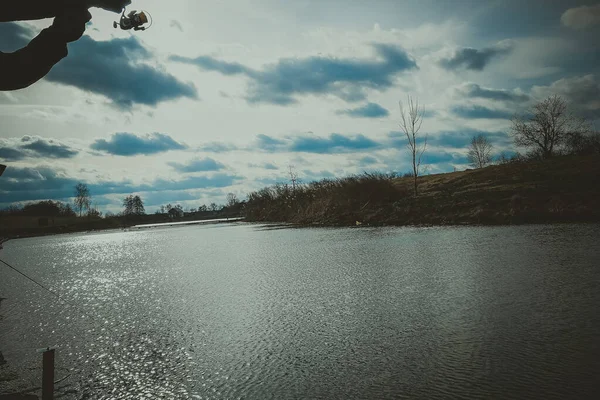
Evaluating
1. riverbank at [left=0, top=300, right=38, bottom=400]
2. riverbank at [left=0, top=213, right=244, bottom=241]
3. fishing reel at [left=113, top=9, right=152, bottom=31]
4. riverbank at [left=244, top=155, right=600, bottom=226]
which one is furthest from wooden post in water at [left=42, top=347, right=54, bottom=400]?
riverbank at [left=0, top=213, right=244, bottom=241]

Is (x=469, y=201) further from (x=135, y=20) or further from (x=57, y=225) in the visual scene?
(x=57, y=225)

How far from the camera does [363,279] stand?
26.1ft

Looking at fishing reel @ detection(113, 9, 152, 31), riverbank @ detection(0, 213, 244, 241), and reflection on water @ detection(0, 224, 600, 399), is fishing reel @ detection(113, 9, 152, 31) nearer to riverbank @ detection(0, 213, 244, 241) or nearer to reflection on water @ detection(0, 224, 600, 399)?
reflection on water @ detection(0, 224, 600, 399)

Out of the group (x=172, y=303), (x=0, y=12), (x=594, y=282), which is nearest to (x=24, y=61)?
(x=0, y=12)

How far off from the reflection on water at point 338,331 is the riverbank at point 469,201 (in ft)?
33.4

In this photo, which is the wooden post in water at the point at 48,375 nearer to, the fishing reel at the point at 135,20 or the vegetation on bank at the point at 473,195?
the fishing reel at the point at 135,20

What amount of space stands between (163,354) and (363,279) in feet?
15.4

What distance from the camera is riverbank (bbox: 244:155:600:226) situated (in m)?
18.3

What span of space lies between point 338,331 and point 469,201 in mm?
21119

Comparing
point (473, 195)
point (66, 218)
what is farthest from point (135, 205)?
point (473, 195)

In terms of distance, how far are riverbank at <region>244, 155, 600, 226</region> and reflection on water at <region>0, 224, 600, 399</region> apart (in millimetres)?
10178

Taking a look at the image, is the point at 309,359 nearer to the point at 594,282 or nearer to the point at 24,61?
the point at 24,61

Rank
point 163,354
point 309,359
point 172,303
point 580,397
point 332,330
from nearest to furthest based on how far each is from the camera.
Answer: point 580,397 < point 309,359 < point 163,354 < point 332,330 < point 172,303

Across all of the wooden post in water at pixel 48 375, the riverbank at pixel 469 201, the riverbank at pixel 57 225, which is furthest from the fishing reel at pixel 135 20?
the riverbank at pixel 57 225
